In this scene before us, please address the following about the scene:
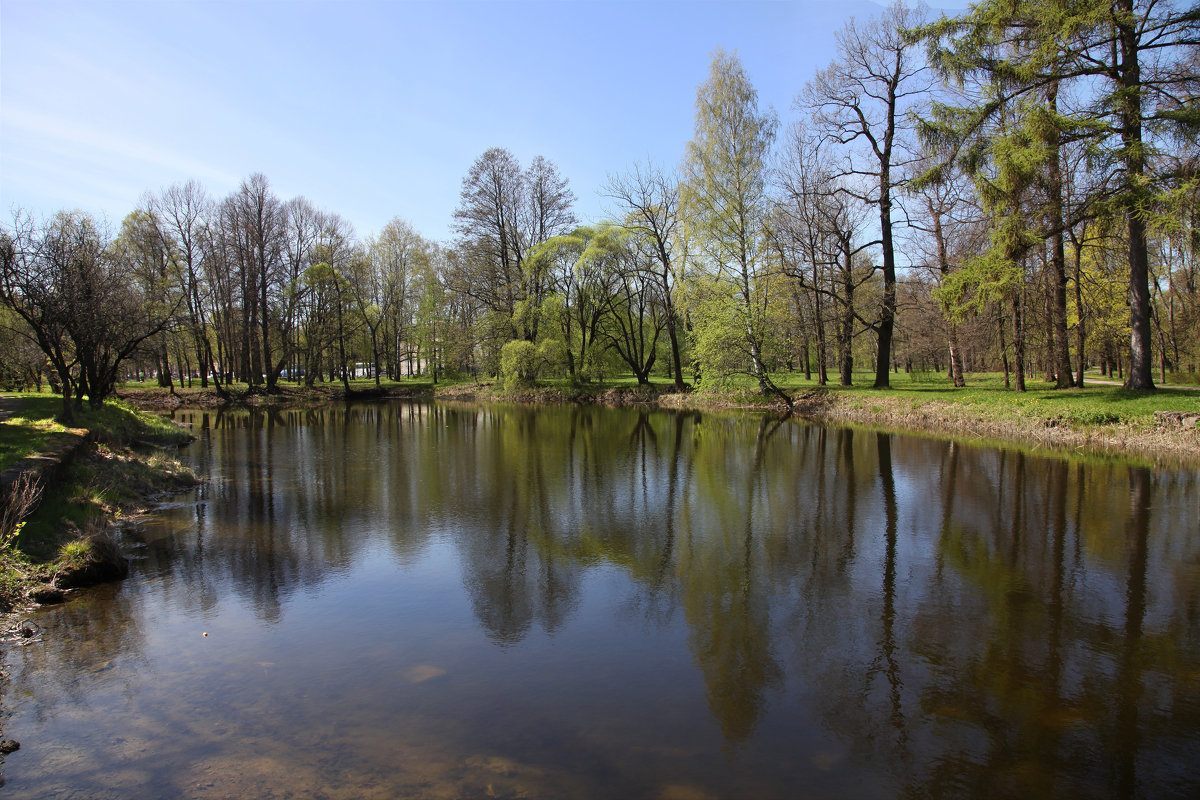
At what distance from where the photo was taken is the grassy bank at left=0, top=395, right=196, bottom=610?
23.9 ft

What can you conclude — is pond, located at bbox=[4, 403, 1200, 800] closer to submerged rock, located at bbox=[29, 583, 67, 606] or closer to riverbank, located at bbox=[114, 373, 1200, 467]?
submerged rock, located at bbox=[29, 583, 67, 606]

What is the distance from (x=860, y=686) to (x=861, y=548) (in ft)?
12.1

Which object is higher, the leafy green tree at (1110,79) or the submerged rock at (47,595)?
the leafy green tree at (1110,79)

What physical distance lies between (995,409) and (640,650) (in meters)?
16.8

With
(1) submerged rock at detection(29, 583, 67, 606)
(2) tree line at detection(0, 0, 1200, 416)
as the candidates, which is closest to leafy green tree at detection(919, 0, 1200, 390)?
(2) tree line at detection(0, 0, 1200, 416)

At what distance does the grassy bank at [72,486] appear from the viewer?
7.28m

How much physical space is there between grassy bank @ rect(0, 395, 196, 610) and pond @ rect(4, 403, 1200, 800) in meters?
0.70

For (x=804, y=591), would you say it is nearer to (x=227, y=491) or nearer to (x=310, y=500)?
(x=310, y=500)

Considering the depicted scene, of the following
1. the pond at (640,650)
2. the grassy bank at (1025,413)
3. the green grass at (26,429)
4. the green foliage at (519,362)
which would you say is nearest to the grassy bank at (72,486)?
the green grass at (26,429)

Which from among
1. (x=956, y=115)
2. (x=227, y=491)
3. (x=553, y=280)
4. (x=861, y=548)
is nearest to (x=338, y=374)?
(x=553, y=280)

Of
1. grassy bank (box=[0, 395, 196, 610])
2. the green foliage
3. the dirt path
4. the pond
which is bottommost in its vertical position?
the pond

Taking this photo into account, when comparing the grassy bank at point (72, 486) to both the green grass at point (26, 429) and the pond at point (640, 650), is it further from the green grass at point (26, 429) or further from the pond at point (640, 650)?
the pond at point (640, 650)

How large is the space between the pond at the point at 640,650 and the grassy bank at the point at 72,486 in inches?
27.4

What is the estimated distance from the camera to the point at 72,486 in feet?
33.3
